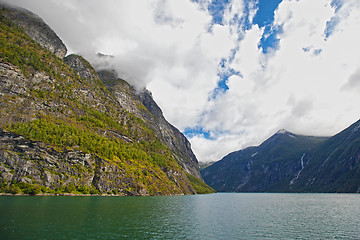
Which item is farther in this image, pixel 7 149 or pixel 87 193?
pixel 87 193

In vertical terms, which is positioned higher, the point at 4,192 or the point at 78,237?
the point at 4,192

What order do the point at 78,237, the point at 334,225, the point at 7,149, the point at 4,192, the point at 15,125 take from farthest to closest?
the point at 15,125 < the point at 7,149 < the point at 4,192 < the point at 334,225 < the point at 78,237

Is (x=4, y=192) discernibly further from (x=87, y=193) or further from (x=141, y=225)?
(x=141, y=225)

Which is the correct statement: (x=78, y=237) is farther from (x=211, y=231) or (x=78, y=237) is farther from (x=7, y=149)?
(x=7, y=149)

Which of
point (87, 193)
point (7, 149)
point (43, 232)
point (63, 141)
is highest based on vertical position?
point (63, 141)

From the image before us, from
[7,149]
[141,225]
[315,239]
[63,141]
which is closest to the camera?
[315,239]

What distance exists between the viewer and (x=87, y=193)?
465 ft

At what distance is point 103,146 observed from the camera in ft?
596

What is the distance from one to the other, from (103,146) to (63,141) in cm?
3339

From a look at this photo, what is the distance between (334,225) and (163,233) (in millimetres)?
46336

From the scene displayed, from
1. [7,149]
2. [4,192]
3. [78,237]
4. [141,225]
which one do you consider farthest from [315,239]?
[7,149]

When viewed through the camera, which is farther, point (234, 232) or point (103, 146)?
point (103, 146)

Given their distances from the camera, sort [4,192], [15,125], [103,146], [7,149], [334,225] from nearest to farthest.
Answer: [334,225] → [4,192] → [7,149] → [15,125] → [103,146]

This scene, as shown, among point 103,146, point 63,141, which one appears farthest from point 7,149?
point 103,146
